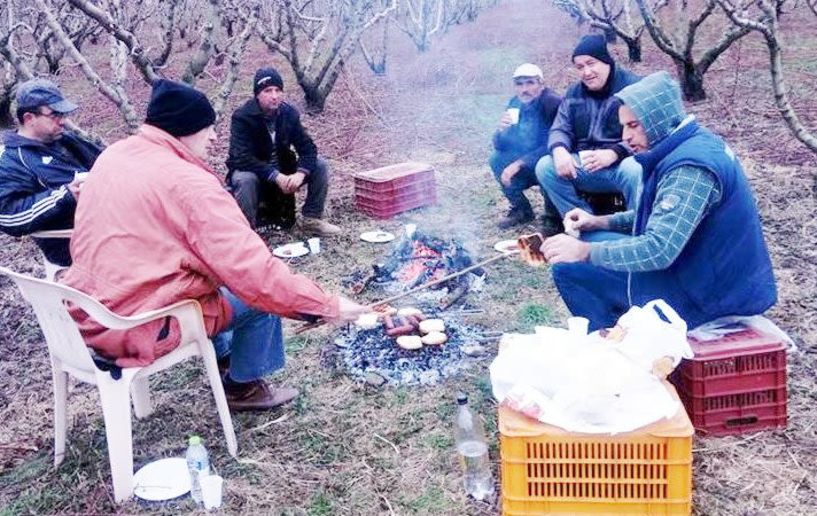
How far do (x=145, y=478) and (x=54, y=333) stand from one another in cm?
71

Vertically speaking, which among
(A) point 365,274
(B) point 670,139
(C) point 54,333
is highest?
(B) point 670,139

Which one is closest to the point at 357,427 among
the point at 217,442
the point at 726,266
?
the point at 217,442

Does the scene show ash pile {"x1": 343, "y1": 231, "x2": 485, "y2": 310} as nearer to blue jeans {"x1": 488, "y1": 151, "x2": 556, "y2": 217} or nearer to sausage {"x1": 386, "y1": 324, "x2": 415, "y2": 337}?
sausage {"x1": 386, "y1": 324, "x2": 415, "y2": 337}

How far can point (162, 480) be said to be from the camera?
317 centimetres

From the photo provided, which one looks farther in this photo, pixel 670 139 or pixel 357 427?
pixel 357 427

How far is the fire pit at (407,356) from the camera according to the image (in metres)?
3.93

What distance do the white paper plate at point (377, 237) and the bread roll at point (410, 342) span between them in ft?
6.63

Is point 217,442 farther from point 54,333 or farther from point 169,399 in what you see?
point 54,333

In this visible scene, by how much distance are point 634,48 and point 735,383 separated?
12.5 m

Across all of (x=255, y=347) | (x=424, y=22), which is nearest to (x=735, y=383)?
(x=255, y=347)

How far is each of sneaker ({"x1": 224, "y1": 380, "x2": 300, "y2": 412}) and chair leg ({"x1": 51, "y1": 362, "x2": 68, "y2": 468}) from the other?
723 millimetres

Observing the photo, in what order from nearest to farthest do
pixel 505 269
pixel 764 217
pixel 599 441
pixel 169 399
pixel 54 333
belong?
pixel 599 441
pixel 54 333
pixel 169 399
pixel 505 269
pixel 764 217

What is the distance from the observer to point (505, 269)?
17.4 feet

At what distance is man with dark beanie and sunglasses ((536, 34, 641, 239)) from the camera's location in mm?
5234
